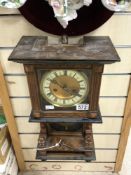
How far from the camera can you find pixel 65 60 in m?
0.73

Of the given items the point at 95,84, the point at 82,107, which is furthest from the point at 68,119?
the point at 95,84

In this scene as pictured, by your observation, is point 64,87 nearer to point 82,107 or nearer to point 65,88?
point 65,88

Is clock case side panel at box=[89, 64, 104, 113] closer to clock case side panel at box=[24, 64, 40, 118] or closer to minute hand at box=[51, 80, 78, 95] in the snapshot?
minute hand at box=[51, 80, 78, 95]

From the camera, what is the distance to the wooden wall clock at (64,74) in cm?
74

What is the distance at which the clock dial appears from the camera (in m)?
0.81

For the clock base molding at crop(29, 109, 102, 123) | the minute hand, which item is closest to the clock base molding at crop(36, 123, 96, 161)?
the clock base molding at crop(29, 109, 102, 123)

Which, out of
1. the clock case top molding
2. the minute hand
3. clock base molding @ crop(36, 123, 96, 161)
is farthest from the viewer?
clock base molding @ crop(36, 123, 96, 161)

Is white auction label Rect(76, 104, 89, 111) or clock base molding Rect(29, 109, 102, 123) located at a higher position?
white auction label Rect(76, 104, 89, 111)

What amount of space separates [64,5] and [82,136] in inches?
26.5

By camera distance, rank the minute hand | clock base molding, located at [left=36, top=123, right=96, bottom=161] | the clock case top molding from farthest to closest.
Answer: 1. clock base molding, located at [left=36, top=123, right=96, bottom=161]
2. the minute hand
3. the clock case top molding

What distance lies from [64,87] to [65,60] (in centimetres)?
15

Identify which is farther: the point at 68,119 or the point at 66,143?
the point at 66,143

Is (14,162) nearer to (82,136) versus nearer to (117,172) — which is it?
(82,136)

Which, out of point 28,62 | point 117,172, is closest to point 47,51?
point 28,62
